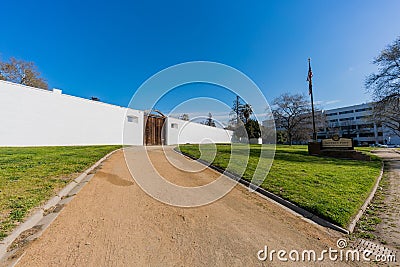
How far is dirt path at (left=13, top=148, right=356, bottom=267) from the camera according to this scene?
251 centimetres

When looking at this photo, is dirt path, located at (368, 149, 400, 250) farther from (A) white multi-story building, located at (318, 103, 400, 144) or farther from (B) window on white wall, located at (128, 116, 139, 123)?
(A) white multi-story building, located at (318, 103, 400, 144)

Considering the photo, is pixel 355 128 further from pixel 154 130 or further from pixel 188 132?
pixel 154 130

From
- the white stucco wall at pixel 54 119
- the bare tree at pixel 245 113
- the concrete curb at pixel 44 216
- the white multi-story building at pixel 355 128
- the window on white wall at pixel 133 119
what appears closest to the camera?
the concrete curb at pixel 44 216

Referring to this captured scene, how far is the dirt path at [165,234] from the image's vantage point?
2510mm

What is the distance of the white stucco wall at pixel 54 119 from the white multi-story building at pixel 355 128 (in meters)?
66.4

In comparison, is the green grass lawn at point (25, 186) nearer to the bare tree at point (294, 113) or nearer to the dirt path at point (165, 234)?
the dirt path at point (165, 234)

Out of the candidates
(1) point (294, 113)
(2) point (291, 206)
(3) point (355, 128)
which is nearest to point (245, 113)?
(1) point (294, 113)

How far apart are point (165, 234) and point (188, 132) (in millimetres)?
29992

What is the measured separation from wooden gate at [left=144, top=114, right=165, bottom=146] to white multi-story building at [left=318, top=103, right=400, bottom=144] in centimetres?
5959

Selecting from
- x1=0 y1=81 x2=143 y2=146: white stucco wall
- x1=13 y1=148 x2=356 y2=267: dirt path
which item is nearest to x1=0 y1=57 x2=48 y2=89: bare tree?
x1=0 y1=81 x2=143 y2=146: white stucco wall

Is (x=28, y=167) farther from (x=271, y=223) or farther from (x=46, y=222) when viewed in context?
(x=271, y=223)

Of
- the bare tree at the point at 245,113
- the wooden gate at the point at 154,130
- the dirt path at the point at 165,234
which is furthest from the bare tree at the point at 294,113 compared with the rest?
the dirt path at the point at 165,234

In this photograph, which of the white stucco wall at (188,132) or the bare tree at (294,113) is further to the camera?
the bare tree at (294,113)

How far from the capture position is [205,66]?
6062mm
